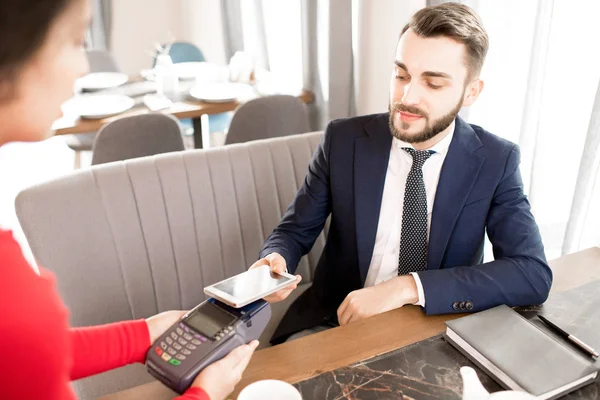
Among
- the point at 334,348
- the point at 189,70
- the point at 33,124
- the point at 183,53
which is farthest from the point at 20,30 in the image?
the point at 183,53

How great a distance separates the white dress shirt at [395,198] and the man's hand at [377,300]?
26 cm

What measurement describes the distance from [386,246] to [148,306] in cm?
69

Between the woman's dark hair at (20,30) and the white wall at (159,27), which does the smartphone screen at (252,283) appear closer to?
the woman's dark hair at (20,30)

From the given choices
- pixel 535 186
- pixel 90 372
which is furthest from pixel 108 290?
pixel 535 186

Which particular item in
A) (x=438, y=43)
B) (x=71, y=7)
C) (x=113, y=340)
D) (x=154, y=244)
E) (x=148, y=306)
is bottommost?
(x=148, y=306)

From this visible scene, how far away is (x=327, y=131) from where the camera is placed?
1.51 meters

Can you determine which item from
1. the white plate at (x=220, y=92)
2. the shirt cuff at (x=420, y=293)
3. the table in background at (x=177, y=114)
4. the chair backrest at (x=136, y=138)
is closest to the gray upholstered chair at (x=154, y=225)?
the shirt cuff at (x=420, y=293)

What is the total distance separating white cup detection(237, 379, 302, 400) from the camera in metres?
0.78

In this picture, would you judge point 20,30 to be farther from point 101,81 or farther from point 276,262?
point 101,81

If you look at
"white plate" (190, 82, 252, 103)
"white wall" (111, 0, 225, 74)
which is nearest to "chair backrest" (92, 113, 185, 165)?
"white plate" (190, 82, 252, 103)

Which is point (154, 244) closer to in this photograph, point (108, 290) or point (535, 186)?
point (108, 290)

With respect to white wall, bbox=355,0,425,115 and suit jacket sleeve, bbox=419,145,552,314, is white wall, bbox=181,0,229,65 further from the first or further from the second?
suit jacket sleeve, bbox=419,145,552,314

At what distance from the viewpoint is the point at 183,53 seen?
143 inches

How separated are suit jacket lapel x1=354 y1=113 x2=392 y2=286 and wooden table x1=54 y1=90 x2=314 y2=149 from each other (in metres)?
1.41
